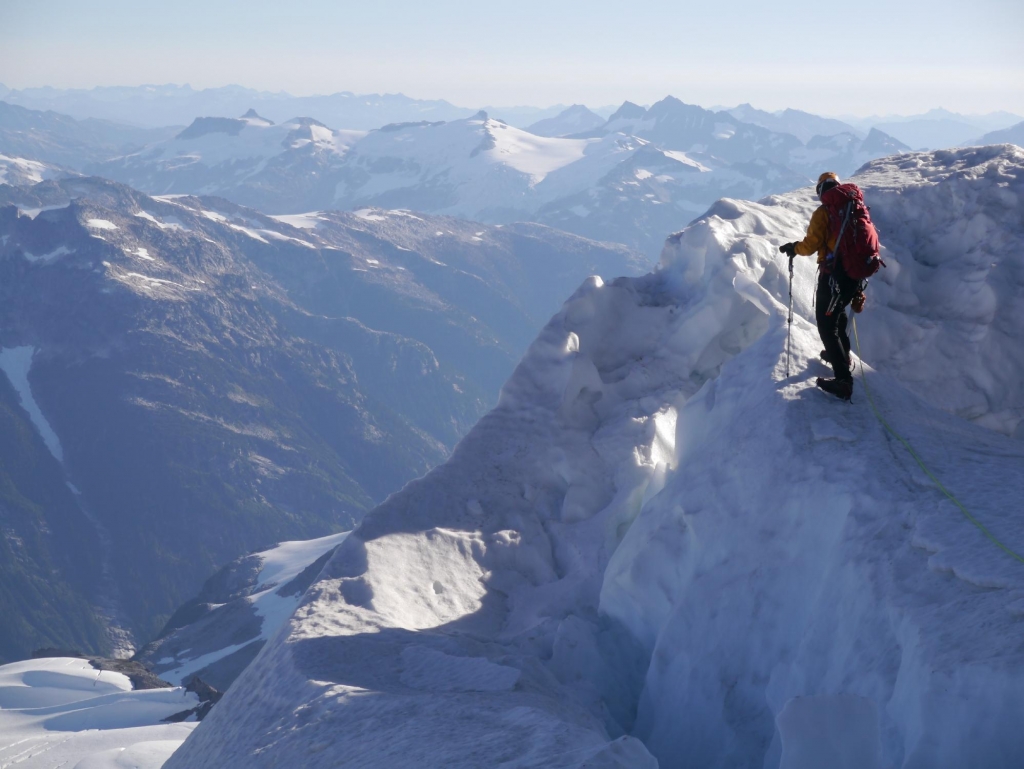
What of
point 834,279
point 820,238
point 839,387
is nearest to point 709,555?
point 839,387

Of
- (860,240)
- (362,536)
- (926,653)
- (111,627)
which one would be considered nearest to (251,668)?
(362,536)

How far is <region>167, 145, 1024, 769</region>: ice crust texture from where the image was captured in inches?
280

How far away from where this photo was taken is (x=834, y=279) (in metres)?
10.7

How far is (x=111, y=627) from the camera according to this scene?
194 metres

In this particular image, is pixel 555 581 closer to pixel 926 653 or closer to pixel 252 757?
pixel 252 757

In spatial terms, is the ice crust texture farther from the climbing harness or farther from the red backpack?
the red backpack

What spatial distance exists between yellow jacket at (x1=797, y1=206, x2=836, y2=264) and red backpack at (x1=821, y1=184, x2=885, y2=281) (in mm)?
106

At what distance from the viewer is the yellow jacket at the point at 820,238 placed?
34.8 feet

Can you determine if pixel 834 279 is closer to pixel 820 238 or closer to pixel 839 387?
pixel 820 238

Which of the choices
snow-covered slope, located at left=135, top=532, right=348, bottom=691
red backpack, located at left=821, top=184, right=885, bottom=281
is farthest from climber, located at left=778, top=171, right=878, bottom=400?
snow-covered slope, located at left=135, top=532, right=348, bottom=691

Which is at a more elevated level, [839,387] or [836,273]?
[836,273]

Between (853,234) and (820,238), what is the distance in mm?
403

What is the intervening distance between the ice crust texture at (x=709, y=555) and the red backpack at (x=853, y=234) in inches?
63.0

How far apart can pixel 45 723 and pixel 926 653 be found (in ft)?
181
